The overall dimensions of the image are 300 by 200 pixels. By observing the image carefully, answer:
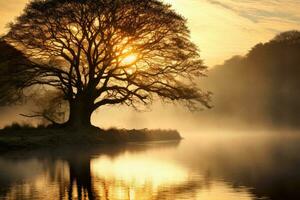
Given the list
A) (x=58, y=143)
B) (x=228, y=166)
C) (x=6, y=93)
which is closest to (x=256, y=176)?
(x=228, y=166)

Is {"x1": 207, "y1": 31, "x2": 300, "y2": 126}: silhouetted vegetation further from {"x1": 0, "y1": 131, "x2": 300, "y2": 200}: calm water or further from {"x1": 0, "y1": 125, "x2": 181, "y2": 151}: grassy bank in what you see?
{"x1": 0, "y1": 131, "x2": 300, "y2": 200}: calm water

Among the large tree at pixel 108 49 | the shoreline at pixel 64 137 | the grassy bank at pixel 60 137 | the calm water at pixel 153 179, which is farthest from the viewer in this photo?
the large tree at pixel 108 49

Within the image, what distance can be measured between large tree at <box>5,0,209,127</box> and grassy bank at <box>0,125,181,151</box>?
2853 mm

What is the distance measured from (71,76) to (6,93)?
6.01 meters

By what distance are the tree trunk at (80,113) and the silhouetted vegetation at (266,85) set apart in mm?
59110

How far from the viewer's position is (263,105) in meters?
115

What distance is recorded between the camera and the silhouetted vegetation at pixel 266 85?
112312 mm

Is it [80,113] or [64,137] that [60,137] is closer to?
[64,137]

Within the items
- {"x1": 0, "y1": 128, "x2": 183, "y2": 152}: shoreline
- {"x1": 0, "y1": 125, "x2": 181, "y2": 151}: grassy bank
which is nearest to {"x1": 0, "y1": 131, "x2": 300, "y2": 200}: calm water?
{"x1": 0, "y1": 128, "x2": 183, "y2": 152}: shoreline

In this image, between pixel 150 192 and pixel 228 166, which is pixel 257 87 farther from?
pixel 150 192

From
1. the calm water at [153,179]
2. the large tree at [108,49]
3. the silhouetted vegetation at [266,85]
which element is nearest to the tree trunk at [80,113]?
the large tree at [108,49]

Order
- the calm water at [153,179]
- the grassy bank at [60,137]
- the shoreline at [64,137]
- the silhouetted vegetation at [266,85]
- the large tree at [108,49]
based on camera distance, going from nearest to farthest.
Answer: the calm water at [153,179], the shoreline at [64,137], the grassy bank at [60,137], the large tree at [108,49], the silhouetted vegetation at [266,85]

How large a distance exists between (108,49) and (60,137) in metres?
9.43

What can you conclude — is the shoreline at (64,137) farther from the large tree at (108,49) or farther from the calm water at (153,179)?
the calm water at (153,179)
